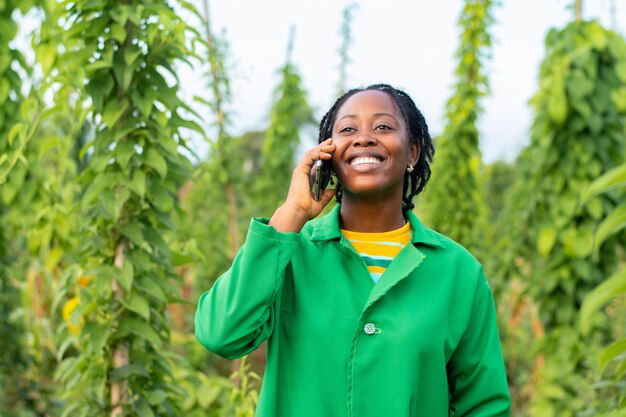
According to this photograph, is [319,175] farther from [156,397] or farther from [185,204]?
[185,204]

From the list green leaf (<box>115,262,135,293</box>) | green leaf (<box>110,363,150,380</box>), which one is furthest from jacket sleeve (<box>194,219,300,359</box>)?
green leaf (<box>110,363,150,380</box>)

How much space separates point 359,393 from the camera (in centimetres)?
146

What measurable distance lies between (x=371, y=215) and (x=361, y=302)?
8.6 inches

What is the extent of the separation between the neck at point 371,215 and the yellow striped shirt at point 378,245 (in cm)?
1

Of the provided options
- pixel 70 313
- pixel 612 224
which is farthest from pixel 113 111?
pixel 612 224

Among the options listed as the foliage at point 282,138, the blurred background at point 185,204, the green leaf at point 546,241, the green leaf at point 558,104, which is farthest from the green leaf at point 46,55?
the foliage at point 282,138

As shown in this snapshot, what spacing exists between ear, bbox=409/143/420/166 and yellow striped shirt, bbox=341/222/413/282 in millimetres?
185

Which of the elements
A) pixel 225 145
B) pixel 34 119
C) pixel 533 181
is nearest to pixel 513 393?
pixel 533 181

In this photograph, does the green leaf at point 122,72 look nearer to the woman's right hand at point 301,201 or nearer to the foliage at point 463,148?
the woman's right hand at point 301,201

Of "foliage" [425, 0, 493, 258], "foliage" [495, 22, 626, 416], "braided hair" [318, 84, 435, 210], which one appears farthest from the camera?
"foliage" [425, 0, 493, 258]

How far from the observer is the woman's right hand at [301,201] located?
1.51 m

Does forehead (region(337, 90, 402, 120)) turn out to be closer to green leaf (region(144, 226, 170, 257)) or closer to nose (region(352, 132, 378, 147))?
nose (region(352, 132, 378, 147))

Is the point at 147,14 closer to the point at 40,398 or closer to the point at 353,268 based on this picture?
the point at 353,268

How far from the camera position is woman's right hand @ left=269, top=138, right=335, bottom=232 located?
1.51 m
